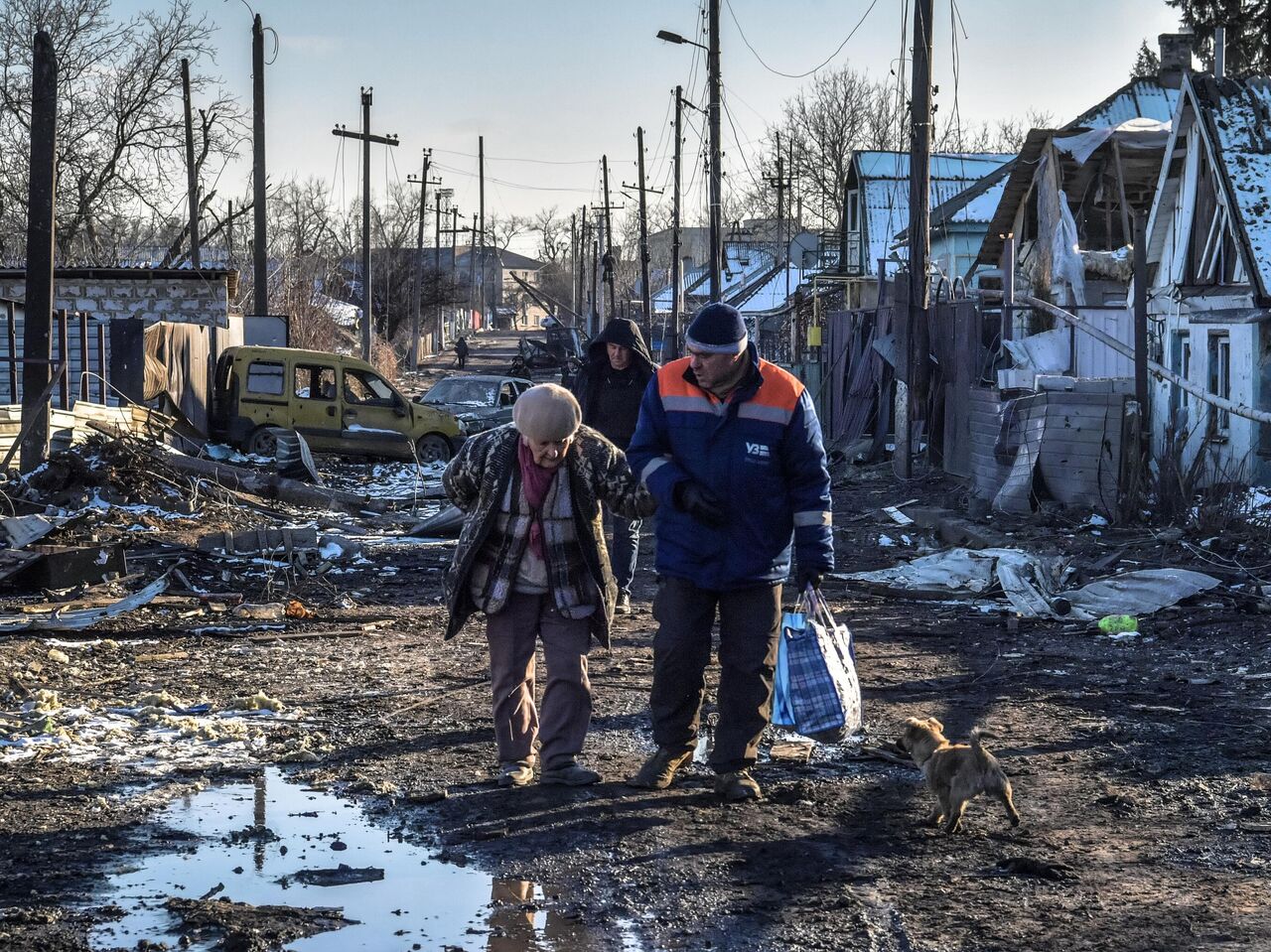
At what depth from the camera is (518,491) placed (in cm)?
557

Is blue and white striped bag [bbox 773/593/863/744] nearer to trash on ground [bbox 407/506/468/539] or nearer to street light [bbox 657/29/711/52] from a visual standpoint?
trash on ground [bbox 407/506/468/539]

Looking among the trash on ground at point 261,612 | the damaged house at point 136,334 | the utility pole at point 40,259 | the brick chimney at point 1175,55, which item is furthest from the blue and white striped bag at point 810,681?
the brick chimney at point 1175,55

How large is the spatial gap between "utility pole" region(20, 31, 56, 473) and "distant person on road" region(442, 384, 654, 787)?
10957 mm

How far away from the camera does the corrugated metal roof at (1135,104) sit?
36.6m

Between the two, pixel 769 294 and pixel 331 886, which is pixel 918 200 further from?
pixel 769 294

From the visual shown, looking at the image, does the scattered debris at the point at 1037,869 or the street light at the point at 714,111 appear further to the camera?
the street light at the point at 714,111

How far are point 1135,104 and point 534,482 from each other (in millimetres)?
35327

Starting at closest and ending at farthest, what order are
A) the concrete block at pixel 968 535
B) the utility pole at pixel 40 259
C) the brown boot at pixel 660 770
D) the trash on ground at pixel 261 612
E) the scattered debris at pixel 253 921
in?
1. the scattered debris at pixel 253 921
2. the brown boot at pixel 660 770
3. the trash on ground at pixel 261 612
4. the concrete block at pixel 968 535
5. the utility pole at pixel 40 259

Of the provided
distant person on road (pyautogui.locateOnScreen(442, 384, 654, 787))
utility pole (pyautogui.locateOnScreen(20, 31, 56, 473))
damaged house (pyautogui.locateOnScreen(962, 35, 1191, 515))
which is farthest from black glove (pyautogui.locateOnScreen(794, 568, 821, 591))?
utility pole (pyautogui.locateOnScreen(20, 31, 56, 473))

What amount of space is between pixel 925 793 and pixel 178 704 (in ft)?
12.1

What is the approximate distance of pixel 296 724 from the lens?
22.3ft

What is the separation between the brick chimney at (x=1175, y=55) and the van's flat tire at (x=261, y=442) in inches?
1017

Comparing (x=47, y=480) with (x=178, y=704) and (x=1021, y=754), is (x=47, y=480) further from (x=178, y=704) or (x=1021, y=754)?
(x=1021, y=754)

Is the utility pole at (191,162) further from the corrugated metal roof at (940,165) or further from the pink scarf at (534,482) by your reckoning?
the pink scarf at (534,482)
